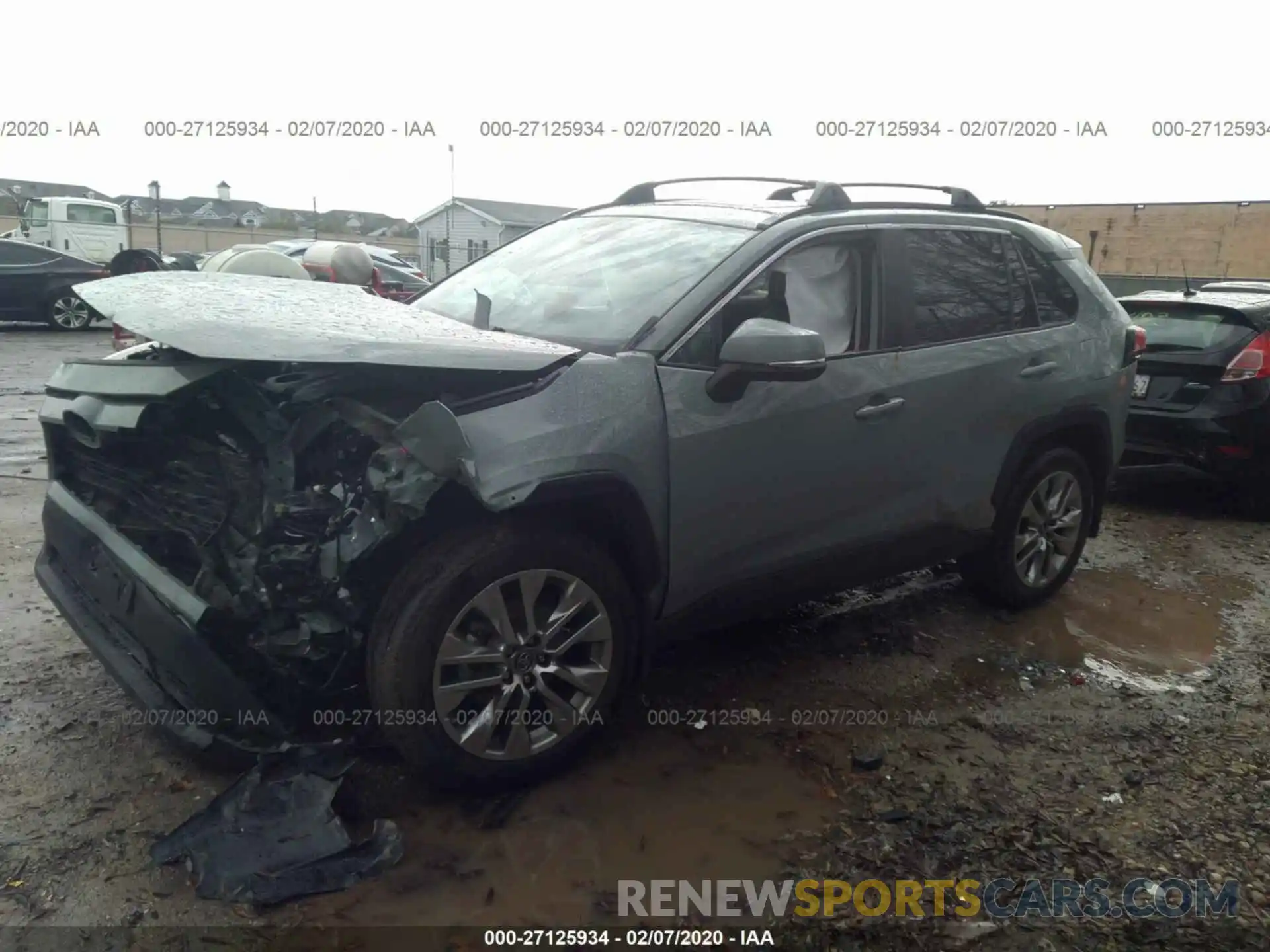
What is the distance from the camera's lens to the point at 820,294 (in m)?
3.55

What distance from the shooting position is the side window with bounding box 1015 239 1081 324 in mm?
4297

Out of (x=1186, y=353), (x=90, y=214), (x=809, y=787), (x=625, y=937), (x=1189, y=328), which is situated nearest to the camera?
(x=625, y=937)

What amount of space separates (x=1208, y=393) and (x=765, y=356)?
4730 millimetres

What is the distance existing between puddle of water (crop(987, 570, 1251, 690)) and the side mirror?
2073 mm

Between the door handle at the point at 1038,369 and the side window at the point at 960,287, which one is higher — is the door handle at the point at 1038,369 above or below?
below

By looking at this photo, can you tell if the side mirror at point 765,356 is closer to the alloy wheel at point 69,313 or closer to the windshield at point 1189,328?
the windshield at point 1189,328

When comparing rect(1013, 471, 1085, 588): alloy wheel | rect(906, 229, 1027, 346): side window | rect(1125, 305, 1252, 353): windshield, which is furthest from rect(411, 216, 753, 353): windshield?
rect(1125, 305, 1252, 353): windshield

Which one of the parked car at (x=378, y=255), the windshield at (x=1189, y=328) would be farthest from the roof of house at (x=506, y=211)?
the windshield at (x=1189, y=328)

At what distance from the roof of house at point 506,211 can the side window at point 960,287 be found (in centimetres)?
3169

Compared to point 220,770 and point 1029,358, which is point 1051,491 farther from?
point 220,770

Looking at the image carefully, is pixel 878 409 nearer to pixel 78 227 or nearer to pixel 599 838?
pixel 599 838

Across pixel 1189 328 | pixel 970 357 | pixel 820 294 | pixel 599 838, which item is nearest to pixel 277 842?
pixel 599 838

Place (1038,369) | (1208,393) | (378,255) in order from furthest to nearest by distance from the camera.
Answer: (378,255) → (1208,393) → (1038,369)

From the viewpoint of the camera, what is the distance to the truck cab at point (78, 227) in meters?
20.4
